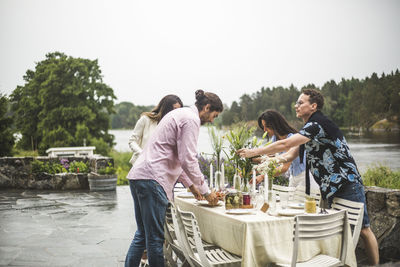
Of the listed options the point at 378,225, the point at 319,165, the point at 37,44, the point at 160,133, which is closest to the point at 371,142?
the point at 378,225

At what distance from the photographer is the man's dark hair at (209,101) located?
2.91m

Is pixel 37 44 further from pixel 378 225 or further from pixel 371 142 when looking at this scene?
pixel 378 225

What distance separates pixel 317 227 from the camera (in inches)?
94.2

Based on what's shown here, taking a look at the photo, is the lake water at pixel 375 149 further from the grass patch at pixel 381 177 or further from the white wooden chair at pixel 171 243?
the white wooden chair at pixel 171 243

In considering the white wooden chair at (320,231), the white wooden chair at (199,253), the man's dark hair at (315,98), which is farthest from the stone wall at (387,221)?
the white wooden chair at (199,253)

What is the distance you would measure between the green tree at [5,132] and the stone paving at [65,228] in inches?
216

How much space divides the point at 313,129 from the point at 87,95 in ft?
87.7

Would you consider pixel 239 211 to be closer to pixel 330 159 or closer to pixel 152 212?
pixel 152 212

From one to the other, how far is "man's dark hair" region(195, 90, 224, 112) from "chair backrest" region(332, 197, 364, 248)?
124 centimetres

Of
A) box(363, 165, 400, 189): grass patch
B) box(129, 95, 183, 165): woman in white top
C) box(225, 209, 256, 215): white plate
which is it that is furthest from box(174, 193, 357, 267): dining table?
box(363, 165, 400, 189): grass patch

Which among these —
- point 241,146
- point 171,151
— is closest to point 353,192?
point 241,146

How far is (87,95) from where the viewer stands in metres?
28.1

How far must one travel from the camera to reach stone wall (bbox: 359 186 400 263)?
12.9ft

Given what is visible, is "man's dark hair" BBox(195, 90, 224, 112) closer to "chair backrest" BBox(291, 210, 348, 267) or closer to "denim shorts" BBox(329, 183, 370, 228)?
"chair backrest" BBox(291, 210, 348, 267)
